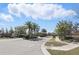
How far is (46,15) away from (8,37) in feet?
1.68

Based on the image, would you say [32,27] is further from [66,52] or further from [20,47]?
[66,52]

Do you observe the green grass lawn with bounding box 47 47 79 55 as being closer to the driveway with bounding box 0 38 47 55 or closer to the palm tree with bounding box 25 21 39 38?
the driveway with bounding box 0 38 47 55

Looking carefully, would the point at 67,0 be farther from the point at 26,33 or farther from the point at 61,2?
the point at 26,33

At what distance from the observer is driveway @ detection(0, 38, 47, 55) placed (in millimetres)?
3662

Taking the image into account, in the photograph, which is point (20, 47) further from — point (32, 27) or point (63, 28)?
point (63, 28)

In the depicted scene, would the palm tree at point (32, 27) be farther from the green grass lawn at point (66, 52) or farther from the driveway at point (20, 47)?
the green grass lawn at point (66, 52)

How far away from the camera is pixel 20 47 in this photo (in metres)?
3.70

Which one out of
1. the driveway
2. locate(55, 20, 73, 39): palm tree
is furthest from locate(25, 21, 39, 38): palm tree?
locate(55, 20, 73, 39): palm tree

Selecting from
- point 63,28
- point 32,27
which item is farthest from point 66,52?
point 32,27

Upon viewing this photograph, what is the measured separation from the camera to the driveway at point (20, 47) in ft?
12.0

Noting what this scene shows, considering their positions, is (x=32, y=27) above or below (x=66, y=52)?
above

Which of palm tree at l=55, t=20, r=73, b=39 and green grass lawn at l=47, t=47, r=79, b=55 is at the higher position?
palm tree at l=55, t=20, r=73, b=39
